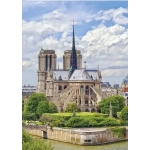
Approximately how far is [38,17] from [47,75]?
1.27 m

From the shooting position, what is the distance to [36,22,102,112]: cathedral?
6.59 m

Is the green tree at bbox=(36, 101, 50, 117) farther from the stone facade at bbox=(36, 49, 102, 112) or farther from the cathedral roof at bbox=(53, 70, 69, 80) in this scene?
the cathedral roof at bbox=(53, 70, 69, 80)

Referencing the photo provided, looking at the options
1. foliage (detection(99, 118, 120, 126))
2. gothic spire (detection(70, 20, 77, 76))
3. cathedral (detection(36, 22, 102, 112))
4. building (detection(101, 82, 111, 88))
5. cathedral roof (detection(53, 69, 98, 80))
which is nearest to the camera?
gothic spire (detection(70, 20, 77, 76))

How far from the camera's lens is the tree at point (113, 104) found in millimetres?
6992

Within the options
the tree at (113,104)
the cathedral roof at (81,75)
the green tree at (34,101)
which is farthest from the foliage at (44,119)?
the tree at (113,104)

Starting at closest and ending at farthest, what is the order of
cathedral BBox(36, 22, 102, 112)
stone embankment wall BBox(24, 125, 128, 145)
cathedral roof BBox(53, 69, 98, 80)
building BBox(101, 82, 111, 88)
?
building BBox(101, 82, 111, 88) → cathedral BBox(36, 22, 102, 112) → cathedral roof BBox(53, 69, 98, 80) → stone embankment wall BBox(24, 125, 128, 145)

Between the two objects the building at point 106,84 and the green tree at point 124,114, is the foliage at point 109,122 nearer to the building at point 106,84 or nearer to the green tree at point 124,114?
the green tree at point 124,114

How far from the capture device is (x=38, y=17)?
5.86 metres

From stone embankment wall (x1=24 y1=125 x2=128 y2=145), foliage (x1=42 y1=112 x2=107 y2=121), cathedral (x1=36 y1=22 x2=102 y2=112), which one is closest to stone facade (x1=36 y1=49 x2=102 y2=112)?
cathedral (x1=36 y1=22 x2=102 y2=112)

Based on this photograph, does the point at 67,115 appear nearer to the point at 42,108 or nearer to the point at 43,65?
the point at 42,108
